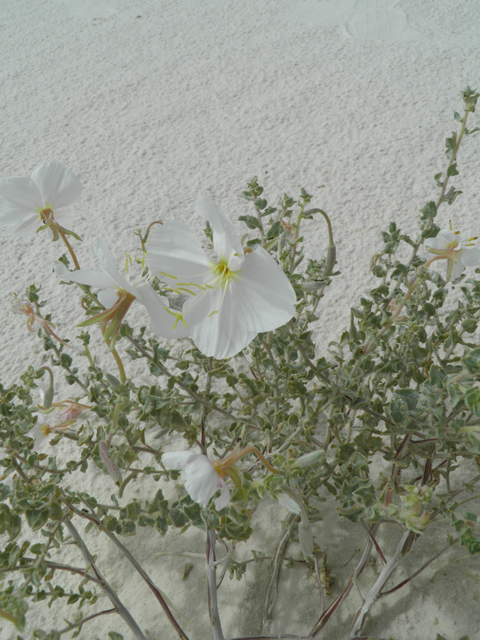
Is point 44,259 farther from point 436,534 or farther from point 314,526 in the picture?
point 436,534

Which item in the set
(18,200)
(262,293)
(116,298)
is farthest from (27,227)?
(262,293)

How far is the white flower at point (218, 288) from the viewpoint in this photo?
46 cm

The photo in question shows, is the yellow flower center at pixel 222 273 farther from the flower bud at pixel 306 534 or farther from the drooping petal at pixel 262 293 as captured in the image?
the flower bud at pixel 306 534

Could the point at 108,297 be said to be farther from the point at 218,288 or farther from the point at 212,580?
the point at 212,580

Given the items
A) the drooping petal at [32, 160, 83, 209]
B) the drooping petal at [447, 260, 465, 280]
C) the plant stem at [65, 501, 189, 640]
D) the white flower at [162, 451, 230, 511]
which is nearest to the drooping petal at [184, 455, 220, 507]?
the white flower at [162, 451, 230, 511]

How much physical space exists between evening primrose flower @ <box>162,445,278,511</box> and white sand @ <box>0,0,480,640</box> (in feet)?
1.19

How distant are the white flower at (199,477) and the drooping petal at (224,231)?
0.55 feet

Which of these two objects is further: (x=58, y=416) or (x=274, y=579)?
(x=58, y=416)

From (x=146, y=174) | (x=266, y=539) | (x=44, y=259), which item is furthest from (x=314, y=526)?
(x=146, y=174)

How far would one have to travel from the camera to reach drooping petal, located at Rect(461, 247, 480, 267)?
69 cm

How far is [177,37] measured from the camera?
2.15 m

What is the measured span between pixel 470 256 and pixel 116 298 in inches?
17.8

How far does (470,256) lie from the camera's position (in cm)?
69

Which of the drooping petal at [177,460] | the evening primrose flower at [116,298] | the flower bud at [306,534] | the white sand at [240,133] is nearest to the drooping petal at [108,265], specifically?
→ the evening primrose flower at [116,298]
